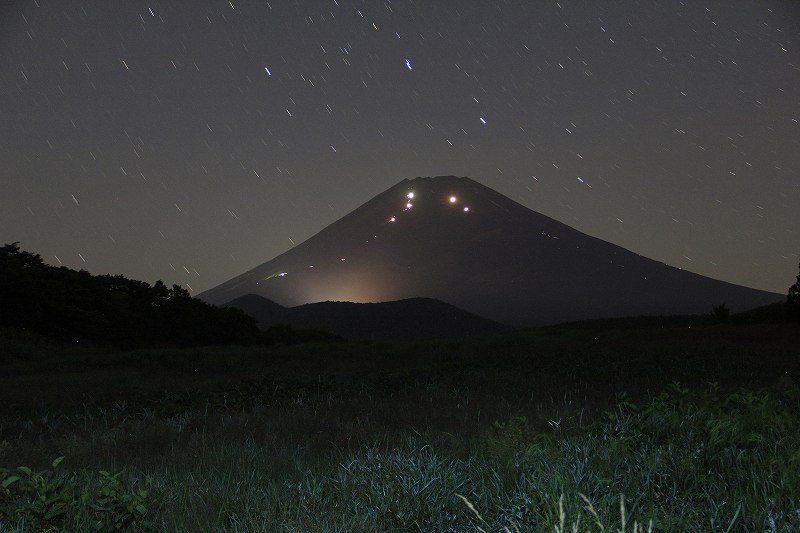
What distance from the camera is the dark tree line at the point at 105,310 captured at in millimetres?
23078

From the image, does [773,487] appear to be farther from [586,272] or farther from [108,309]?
[586,272]

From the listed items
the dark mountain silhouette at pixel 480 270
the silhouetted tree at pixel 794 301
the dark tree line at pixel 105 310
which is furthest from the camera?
the dark mountain silhouette at pixel 480 270

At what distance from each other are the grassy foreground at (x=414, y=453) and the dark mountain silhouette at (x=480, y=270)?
Result: 84136mm

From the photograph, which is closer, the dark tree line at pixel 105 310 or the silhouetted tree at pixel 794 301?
the dark tree line at pixel 105 310

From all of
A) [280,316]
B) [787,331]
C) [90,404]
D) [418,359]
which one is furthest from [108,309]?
[280,316]

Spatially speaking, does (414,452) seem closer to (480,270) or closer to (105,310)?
(105,310)

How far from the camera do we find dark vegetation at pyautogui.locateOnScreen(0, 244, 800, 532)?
358cm

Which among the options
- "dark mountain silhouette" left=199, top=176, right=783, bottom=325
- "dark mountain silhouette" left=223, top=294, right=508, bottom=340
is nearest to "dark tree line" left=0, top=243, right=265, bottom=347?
"dark mountain silhouette" left=223, top=294, right=508, bottom=340

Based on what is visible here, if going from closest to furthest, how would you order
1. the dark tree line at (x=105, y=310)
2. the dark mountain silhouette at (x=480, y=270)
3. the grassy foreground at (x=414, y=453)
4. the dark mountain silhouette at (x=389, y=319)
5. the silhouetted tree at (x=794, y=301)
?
the grassy foreground at (x=414, y=453) < the dark tree line at (x=105, y=310) < the silhouetted tree at (x=794, y=301) < the dark mountain silhouette at (x=389, y=319) < the dark mountain silhouette at (x=480, y=270)

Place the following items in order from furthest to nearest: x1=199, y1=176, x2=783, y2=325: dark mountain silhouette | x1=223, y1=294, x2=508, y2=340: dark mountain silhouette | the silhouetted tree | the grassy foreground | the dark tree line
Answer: x1=199, y1=176, x2=783, y2=325: dark mountain silhouette → x1=223, y1=294, x2=508, y2=340: dark mountain silhouette → the silhouetted tree → the dark tree line → the grassy foreground

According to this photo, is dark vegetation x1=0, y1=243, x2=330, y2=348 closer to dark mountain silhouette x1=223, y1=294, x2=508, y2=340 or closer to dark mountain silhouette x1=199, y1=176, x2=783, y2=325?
dark mountain silhouette x1=223, y1=294, x2=508, y2=340

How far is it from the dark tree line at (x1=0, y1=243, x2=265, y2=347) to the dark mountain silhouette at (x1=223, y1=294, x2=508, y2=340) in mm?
37159

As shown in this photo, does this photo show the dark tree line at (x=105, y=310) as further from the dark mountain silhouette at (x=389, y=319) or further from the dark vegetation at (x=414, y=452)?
the dark mountain silhouette at (x=389, y=319)

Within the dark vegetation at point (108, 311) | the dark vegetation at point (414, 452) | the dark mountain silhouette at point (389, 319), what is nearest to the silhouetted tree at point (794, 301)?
the dark vegetation at point (414, 452)
